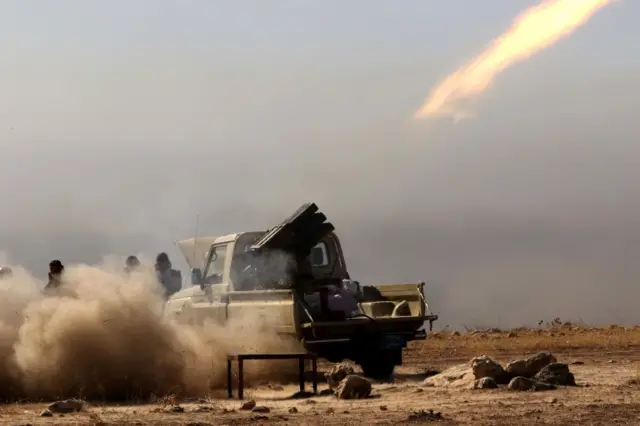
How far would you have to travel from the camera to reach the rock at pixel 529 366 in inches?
653

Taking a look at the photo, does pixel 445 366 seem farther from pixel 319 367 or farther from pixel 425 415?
pixel 425 415

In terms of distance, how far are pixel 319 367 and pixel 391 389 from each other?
20.3 feet

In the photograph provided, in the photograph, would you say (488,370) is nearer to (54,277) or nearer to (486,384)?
(486,384)

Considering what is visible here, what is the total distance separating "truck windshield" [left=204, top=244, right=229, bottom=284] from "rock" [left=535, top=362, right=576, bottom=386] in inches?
239

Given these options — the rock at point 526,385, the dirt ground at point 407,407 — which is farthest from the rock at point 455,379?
the rock at point 526,385

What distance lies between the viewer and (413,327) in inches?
765

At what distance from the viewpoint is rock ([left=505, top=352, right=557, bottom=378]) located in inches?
653

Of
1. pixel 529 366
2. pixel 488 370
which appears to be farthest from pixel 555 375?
pixel 488 370

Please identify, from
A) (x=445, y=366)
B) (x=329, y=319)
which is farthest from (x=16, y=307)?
(x=445, y=366)

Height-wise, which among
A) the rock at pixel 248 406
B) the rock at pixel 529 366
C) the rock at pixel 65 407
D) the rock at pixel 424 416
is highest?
the rock at pixel 529 366

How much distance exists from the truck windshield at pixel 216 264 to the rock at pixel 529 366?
557cm

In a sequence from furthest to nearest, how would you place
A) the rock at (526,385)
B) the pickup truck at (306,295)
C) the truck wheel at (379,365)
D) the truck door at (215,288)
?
the truck door at (215,288), the truck wheel at (379,365), the pickup truck at (306,295), the rock at (526,385)

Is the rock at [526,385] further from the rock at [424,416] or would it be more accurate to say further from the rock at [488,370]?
the rock at [424,416]

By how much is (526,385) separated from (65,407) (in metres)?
5.85
